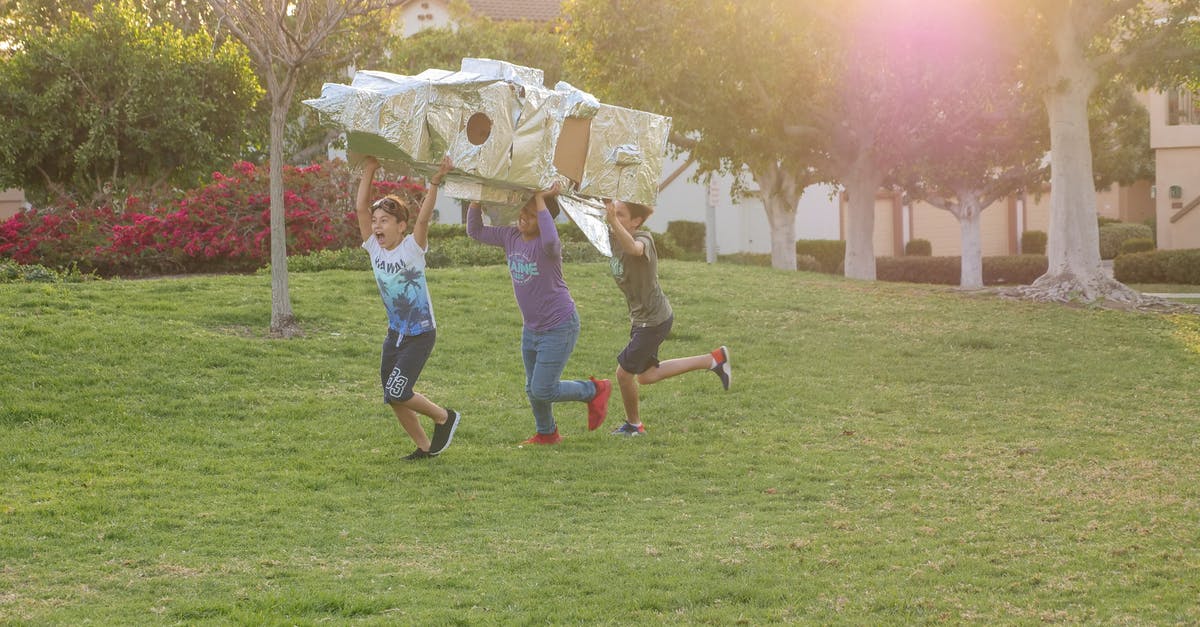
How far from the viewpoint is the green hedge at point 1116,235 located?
35500 millimetres

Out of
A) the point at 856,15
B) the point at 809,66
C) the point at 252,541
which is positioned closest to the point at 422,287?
the point at 252,541

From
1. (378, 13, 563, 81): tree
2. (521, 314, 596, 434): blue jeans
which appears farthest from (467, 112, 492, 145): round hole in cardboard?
(378, 13, 563, 81): tree

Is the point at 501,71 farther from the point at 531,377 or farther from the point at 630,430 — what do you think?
the point at 630,430

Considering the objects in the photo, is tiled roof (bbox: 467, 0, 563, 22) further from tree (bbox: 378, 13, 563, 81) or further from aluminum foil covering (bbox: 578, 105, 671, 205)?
aluminum foil covering (bbox: 578, 105, 671, 205)

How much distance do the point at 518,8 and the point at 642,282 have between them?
34.4 m

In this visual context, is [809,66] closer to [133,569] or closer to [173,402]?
[173,402]

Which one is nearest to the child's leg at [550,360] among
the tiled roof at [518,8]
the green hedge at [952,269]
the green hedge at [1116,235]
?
the green hedge at [952,269]

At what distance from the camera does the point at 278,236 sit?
10852mm

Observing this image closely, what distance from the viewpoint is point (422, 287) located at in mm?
7238

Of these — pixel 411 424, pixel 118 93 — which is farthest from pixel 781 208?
pixel 411 424

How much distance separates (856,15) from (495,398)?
9214mm

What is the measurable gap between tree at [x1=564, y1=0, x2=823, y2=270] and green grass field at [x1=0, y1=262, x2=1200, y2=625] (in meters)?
5.54

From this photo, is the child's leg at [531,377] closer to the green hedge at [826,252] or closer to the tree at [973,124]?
the tree at [973,124]

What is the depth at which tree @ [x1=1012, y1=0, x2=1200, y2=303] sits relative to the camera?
53.1 feet
